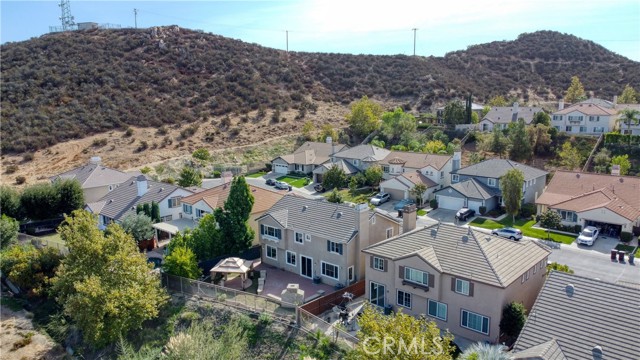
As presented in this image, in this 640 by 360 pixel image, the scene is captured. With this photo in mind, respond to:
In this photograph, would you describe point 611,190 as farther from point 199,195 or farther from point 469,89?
point 469,89

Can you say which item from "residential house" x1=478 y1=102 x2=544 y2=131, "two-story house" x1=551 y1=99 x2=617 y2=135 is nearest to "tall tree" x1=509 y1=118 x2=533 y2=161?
"two-story house" x1=551 y1=99 x2=617 y2=135

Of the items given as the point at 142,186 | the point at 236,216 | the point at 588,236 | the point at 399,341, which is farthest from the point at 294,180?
the point at 399,341

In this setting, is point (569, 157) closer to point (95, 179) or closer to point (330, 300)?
point (330, 300)

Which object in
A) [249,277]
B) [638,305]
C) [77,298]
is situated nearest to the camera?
[638,305]

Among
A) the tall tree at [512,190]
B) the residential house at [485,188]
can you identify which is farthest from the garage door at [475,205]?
the tall tree at [512,190]

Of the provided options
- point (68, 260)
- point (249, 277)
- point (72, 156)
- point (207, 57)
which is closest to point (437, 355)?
point (249, 277)
